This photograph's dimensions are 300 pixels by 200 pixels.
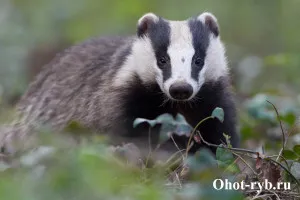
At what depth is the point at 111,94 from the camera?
5438 mm

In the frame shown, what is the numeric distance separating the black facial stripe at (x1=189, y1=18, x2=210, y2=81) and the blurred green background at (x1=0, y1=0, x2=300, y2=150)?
5.84 feet

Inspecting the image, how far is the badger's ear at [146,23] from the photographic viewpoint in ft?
17.9

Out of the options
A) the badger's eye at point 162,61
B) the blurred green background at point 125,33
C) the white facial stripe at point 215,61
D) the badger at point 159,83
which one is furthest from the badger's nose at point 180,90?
the blurred green background at point 125,33

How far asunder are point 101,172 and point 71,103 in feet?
9.34

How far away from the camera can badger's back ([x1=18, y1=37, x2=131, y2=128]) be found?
5.71 m

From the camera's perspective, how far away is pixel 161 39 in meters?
5.27

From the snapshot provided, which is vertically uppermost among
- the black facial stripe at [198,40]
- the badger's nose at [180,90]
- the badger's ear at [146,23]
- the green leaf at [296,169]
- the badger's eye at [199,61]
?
the badger's ear at [146,23]

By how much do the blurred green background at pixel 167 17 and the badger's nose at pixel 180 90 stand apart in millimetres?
2267

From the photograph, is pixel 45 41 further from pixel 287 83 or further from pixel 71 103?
pixel 71 103

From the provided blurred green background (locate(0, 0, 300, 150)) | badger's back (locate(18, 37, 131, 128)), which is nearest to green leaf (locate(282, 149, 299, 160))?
badger's back (locate(18, 37, 131, 128))

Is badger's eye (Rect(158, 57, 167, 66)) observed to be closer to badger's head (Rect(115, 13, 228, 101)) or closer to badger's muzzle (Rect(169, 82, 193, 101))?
badger's head (Rect(115, 13, 228, 101))

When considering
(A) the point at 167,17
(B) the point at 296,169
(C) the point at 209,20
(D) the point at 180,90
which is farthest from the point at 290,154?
(A) the point at 167,17

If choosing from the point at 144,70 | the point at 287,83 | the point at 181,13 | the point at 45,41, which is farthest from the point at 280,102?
the point at 181,13

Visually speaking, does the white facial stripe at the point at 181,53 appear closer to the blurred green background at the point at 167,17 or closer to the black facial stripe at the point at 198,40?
the black facial stripe at the point at 198,40
